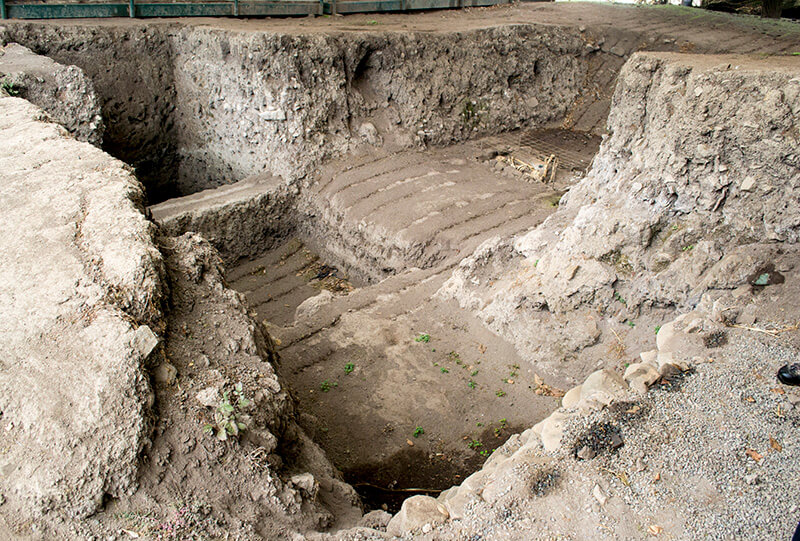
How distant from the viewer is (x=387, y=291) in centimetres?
617

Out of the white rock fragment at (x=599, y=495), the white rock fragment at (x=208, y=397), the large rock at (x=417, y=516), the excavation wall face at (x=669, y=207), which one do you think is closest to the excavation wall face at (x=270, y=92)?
the excavation wall face at (x=669, y=207)

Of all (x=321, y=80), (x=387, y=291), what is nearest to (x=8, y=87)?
(x=321, y=80)

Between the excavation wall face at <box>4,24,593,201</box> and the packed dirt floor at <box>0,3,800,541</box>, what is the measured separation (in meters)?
0.04

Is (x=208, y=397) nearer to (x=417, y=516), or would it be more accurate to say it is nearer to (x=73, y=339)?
(x=73, y=339)

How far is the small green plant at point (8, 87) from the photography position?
639 centimetres

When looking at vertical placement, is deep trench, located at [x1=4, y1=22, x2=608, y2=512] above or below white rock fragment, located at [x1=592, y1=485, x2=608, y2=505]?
above

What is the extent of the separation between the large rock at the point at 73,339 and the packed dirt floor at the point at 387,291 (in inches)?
0.5

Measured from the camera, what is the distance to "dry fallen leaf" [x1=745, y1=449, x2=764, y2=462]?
2.73 metres

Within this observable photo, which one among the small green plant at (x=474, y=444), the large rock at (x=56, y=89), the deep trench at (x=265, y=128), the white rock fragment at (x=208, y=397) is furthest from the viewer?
the deep trench at (x=265, y=128)

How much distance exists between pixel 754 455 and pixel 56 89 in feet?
25.9

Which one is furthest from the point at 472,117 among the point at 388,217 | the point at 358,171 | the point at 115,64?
the point at 115,64

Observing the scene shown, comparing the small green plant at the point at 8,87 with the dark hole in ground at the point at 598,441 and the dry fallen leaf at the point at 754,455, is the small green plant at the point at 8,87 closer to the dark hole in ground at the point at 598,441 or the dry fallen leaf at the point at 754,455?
the dark hole in ground at the point at 598,441

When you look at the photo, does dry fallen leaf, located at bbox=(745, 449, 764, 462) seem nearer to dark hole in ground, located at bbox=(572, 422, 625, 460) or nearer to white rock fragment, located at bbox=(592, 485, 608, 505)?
dark hole in ground, located at bbox=(572, 422, 625, 460)

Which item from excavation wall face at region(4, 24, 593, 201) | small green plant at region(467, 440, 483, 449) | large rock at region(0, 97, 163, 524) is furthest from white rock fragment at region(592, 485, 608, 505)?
excavation wall face at region(4, 24, 593, 201)
